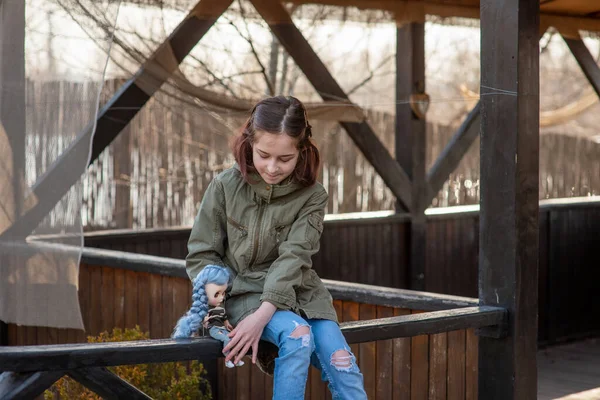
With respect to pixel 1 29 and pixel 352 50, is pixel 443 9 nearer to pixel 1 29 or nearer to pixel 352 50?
pixel 352 50

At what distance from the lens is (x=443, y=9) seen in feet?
18.7

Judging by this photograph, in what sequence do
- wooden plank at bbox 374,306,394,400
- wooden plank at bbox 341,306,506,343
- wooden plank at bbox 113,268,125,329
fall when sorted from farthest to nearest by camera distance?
1. wooden plank at bbox 113,268,125,329
2. wooden plank at bbox 374,306,394,400
3. wooden plank at bbox 341,306,506,343

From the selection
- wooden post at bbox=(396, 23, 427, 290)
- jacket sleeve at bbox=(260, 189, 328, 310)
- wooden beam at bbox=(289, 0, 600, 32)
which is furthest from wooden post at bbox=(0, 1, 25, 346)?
wooden post at bbox=(396, 23, 427, 290)

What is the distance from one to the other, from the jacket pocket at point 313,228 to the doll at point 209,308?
234 millimetres

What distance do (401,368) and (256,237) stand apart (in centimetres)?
154

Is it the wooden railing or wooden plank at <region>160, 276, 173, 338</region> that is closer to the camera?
the wooden railing

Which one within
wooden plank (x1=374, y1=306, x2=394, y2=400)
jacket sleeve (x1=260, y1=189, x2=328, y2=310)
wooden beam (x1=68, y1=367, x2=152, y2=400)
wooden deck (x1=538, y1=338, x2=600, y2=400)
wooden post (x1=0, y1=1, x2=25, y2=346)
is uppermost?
wooden post (x1=0, y1=1, x2=25, y2=346)

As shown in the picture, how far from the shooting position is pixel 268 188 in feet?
7.76

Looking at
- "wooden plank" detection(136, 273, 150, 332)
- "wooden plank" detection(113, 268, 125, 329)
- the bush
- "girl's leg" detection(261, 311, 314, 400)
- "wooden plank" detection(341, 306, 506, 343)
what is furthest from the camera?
"wooden plank" detection(113, 268, 125, 329)

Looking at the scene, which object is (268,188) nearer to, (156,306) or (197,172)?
(156,306)

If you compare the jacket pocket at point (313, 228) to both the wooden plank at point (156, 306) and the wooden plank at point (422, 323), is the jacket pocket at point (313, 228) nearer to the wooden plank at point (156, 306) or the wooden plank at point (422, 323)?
the wooden plank at point (422, 323)

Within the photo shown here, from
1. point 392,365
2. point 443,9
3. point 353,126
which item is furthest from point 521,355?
point 353,126

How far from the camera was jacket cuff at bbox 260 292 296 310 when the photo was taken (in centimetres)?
226

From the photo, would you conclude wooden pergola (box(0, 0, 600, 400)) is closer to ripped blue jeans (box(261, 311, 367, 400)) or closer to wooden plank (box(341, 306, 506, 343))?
wooden plank (box(341, 306, 506, 343))
